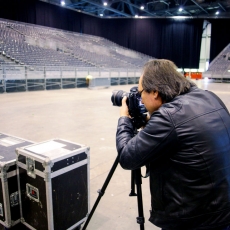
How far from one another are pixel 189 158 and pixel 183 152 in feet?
0.10

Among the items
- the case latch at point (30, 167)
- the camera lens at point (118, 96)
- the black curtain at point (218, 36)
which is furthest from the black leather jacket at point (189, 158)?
the black curtain at point (218, 36)

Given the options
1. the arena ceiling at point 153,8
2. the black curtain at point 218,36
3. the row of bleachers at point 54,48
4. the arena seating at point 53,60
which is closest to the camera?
the arena seating at point 53,60

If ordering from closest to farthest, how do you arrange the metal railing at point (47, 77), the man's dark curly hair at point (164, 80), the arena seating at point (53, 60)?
the man's dark curly hair at point (164, 80) → the metal railing at point (47, 77) → the arena seating at point (53, 60)

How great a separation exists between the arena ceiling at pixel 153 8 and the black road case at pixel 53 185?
705 inches

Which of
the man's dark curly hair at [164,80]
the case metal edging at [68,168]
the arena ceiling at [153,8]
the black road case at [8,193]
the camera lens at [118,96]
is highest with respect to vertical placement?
the arena ceiling at [153,8]

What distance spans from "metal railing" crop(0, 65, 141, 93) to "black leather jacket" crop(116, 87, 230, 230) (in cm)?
910

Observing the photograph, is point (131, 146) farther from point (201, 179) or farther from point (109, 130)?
point (109, 130)

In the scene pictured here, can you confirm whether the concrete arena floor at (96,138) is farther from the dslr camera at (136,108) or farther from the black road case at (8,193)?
the dslr camera at (136,108)

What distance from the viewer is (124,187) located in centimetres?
199

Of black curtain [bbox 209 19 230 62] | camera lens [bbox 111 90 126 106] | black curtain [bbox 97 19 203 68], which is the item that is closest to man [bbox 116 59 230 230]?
camera lens [bbox 111 90 126 106]

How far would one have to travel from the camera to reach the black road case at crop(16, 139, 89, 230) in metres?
1.27

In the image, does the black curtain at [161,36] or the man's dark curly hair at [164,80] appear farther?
the black curtain at [161,36]

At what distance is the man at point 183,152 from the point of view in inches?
33.1

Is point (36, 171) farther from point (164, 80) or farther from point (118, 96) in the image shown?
point (164, 80)
